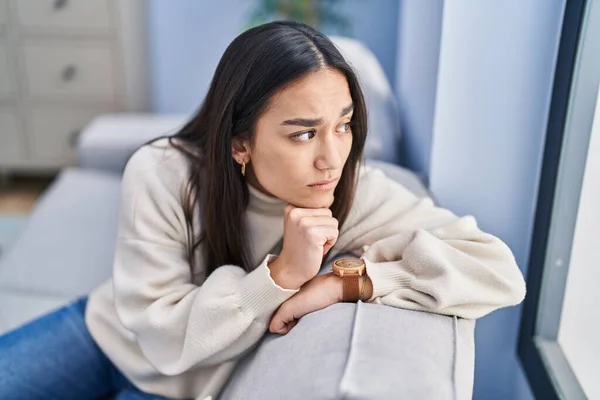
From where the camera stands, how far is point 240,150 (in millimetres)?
1021

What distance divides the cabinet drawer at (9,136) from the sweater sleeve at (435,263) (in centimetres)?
218

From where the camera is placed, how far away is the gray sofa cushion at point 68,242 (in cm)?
164

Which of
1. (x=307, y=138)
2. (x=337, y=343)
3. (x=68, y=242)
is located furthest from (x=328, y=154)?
(x=68, y=242)

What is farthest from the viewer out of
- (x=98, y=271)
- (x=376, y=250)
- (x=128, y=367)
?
(x=98, y=271)

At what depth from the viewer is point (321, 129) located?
3.07 feet

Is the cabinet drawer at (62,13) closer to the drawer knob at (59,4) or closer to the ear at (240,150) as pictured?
the drawer knob at (59,4)

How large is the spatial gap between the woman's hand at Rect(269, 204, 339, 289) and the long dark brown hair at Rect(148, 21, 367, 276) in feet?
0.43

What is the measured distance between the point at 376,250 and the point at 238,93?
30cm

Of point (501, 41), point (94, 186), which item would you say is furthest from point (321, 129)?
point (94, 186)

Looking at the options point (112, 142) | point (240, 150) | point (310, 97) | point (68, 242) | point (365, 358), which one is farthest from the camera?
point (112, 142)

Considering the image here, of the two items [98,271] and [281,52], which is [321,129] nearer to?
[281,52]

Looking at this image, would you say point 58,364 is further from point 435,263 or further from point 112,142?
point 112,142

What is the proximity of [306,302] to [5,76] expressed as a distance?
2259 millimetres

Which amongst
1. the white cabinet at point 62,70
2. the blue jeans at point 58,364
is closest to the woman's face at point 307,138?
the blue jeans at point 58,364
